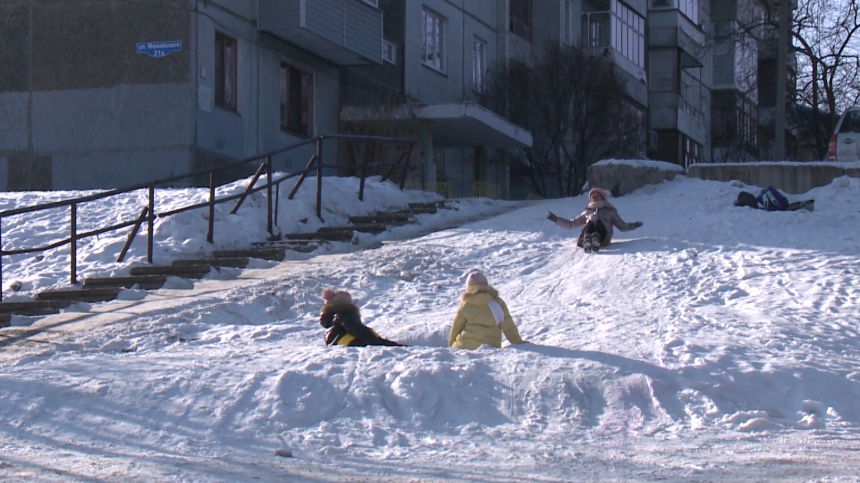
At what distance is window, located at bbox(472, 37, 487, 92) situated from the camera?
32906 millimetres

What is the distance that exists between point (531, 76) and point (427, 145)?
5.67 metres

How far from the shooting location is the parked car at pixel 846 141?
21.3 meters

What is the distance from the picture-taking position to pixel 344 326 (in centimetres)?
988

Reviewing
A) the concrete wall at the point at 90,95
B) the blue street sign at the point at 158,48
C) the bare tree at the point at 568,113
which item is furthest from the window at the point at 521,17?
the concrete wall at the point at 90,95

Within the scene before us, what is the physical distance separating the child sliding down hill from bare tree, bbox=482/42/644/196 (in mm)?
14958

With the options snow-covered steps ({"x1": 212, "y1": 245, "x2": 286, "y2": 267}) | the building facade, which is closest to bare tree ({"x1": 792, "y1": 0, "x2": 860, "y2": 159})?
the building facade

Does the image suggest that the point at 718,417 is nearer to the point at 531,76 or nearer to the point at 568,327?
the point at 568,327

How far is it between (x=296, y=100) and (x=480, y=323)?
16.9 metres

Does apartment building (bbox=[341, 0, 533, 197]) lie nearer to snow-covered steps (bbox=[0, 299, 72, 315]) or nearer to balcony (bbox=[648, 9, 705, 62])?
balcony (bbox=[648, 9, 705, 62])

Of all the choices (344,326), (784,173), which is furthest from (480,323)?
(784,173)

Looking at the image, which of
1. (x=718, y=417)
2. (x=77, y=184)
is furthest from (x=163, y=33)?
(x=718, y=417)

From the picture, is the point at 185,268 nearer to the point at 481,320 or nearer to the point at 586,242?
the point at 481,320

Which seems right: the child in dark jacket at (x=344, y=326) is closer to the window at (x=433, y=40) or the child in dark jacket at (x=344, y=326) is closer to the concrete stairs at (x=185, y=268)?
the concrete stairs at (x=185, y=268)

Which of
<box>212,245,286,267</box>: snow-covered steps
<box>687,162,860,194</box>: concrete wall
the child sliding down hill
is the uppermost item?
<box>687,162,860,194</box>: concrete wall
